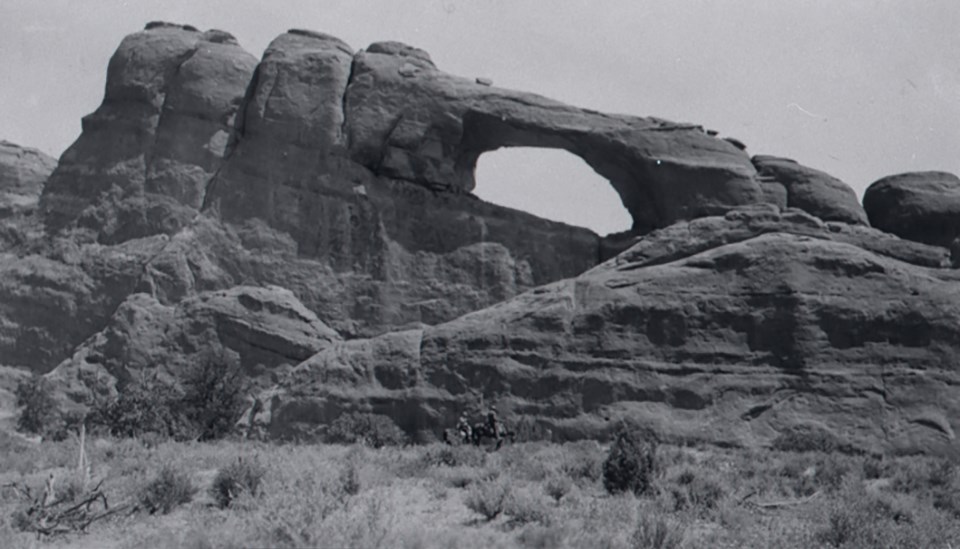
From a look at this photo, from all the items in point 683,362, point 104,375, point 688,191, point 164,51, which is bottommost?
point 104,375

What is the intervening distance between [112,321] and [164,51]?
452 inches

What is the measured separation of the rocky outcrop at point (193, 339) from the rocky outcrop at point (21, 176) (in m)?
9.34

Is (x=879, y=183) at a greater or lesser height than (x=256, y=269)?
greater

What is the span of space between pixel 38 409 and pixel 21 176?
14792 mm

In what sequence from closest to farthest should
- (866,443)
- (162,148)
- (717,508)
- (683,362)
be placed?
(717,508) → (866,443) → (683,362) → (162,148)

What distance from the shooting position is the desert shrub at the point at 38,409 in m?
31.2

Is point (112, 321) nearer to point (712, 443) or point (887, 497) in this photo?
point (712, 443)

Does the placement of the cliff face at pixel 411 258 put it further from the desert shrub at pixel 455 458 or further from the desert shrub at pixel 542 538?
the desert shrub at pixel 542 538

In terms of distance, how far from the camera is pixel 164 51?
40.4 m

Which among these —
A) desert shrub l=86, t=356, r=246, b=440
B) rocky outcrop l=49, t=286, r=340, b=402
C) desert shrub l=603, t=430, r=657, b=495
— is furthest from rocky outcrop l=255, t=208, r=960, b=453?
desert shrub l=603, t=430, r=657, b=495

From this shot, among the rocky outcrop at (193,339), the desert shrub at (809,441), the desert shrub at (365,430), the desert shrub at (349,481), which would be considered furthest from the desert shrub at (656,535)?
the rocky outcrop at (193,339)

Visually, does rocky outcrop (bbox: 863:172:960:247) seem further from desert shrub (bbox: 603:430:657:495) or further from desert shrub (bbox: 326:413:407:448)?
desert shrub (bbox: 603:430:657:495)

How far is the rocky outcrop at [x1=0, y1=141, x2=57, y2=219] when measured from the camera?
41.5 metres

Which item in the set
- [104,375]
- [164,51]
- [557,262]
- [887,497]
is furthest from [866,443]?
[164,51]
